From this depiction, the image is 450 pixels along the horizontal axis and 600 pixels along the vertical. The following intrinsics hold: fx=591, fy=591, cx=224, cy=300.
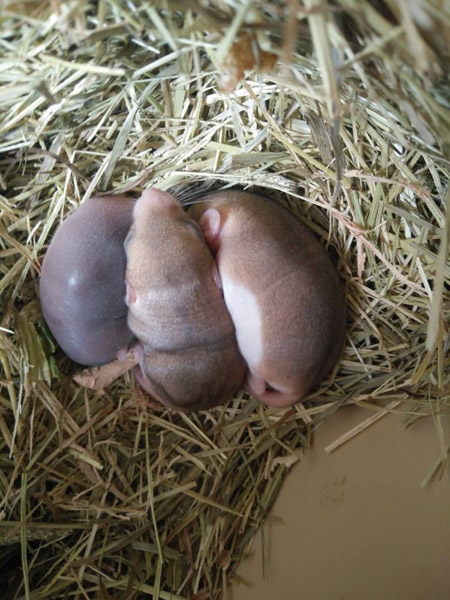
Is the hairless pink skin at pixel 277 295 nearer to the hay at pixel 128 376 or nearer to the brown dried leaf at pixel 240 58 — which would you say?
the hay at pixel 128 376

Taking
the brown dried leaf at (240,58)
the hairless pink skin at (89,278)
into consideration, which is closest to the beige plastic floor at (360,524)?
the hairless pink skin at (89,278)

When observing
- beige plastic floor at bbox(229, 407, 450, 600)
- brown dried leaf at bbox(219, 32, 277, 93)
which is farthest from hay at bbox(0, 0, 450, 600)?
brown dried leaf at bbox(219, 32, 277, 93)

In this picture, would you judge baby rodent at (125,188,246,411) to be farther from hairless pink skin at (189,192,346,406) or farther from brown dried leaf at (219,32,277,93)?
brown dried leaf at (219,32,277,93)

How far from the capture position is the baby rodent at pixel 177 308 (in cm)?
188

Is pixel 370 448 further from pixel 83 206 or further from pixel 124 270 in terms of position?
pixel 83 206

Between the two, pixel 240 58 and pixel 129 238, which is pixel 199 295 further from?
pixel 240 58

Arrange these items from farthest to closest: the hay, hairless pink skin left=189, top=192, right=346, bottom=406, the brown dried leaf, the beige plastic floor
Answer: hairless pink skin left=189, top=192, right=346, bottom=406 → the hay → the beige plastic floor → the brown dried leaf

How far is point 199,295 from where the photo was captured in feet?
6.19

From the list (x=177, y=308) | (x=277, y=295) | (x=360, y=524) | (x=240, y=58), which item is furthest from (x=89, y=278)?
(x=360, y=524)

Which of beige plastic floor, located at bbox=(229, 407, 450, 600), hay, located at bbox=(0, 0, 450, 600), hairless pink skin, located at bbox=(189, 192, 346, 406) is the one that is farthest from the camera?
hairless pink skin, located at bbox=(189, 192, 346, 406)

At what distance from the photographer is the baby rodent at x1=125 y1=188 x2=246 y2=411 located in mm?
1878

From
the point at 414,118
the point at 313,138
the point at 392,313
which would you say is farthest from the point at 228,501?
the point at 414,118

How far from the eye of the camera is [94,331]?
196 centimetres

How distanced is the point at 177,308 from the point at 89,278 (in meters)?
0.30
